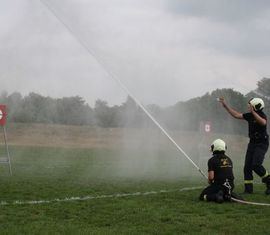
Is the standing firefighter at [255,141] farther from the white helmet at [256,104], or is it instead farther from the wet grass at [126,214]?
the wet grass at [126,214]

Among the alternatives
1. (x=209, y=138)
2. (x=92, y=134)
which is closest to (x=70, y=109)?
(x=92, y=134)

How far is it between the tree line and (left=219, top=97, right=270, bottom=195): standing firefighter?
20341 mm

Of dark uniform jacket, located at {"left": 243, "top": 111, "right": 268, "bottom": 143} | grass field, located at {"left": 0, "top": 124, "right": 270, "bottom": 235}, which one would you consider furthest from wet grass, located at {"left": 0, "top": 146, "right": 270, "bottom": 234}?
dark uniform jacket, located at {"left": 243, "top": 111, "right": 268, "bottom": 143}

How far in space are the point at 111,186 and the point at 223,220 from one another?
5926 millimetres

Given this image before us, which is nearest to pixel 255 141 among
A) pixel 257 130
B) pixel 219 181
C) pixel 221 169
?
pixel 257 130

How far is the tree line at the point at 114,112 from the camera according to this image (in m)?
37.2

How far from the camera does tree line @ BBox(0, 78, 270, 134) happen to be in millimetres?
37175

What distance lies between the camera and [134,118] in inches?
1437

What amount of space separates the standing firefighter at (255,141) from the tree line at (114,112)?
66.7 feet

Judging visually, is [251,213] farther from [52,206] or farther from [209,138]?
[209,138]

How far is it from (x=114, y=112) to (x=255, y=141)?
31.5 m

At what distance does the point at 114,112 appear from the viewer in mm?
44531

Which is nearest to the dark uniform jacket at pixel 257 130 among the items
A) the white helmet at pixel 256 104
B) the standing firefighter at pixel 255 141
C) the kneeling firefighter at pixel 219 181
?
the standing firefighter at pixel 255 141

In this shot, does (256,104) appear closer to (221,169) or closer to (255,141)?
(255,141)
